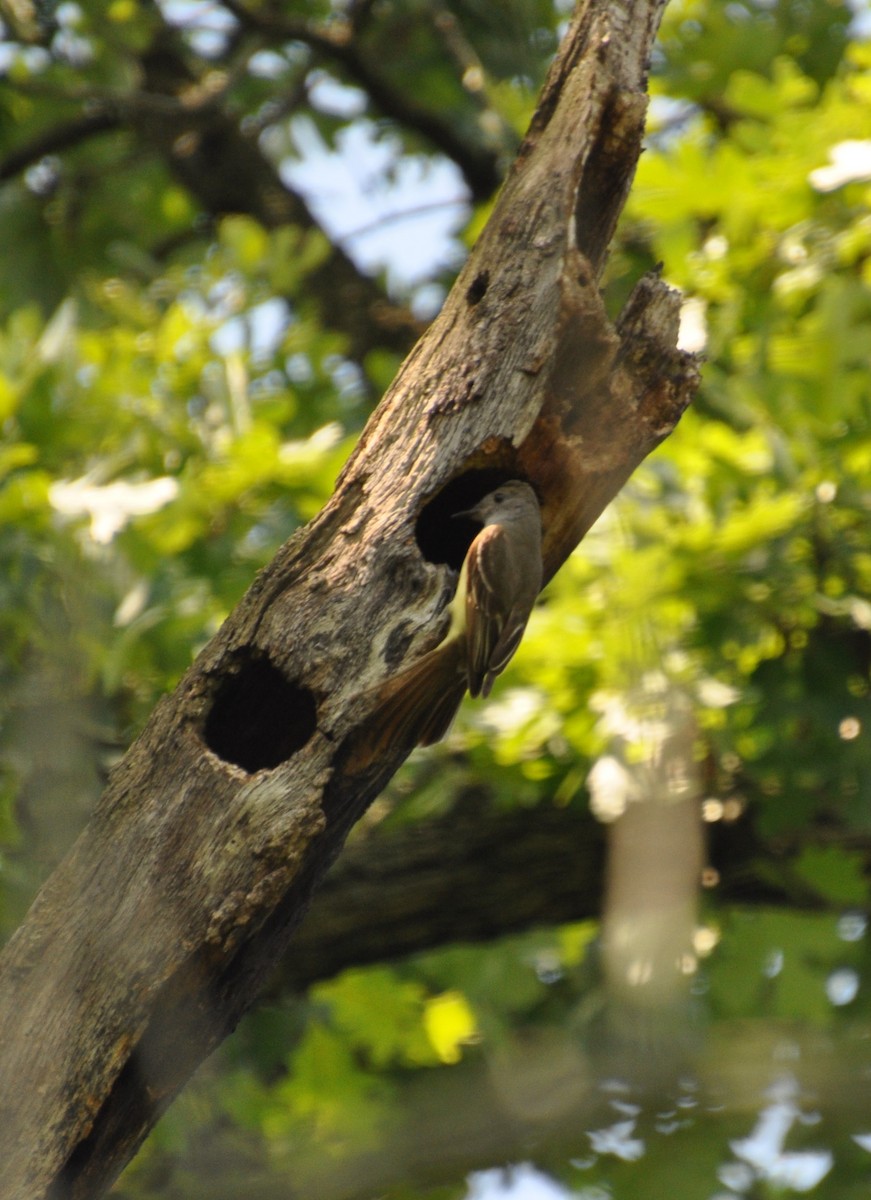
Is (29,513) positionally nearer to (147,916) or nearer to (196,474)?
(196,474)

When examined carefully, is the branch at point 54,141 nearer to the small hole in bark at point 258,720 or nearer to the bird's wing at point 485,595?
the bird's wing at point 485,595

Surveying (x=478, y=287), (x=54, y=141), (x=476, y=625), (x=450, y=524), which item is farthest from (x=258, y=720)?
(x=54, y=141)

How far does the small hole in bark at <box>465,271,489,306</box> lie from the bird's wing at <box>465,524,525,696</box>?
0.52m

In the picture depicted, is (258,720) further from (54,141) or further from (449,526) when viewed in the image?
(54,141)

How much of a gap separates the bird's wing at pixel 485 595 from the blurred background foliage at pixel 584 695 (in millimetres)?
1670

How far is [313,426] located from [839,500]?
304cm

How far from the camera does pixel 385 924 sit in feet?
18.1

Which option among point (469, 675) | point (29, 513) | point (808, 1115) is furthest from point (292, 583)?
point (808, 1115)

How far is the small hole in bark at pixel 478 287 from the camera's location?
3238mm

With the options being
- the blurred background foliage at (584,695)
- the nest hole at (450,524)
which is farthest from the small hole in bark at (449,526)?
the blurred background foliage at (584,695)

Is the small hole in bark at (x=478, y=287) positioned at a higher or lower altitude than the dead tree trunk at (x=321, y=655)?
higher

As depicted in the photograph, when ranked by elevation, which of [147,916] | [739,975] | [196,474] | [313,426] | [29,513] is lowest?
[739,975]

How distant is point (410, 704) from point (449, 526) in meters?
0.79

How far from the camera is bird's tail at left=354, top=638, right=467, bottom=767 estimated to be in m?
2.90
